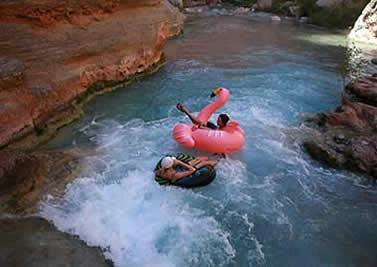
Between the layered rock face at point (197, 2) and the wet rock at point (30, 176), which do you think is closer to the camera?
the wet rock at point (30, 176)

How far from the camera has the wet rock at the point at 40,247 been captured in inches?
154

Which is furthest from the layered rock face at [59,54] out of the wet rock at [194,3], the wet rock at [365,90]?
the wet rock at [194,3]

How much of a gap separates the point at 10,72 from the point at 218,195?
3837mm

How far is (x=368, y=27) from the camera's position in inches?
681

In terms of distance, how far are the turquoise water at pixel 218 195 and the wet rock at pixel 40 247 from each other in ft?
0.60

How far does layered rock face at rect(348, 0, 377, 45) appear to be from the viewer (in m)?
17.0

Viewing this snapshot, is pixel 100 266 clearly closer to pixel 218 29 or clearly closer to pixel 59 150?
pixel 59 150

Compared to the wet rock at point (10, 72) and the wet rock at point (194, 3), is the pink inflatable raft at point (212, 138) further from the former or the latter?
the wet rock at point (194, 3)

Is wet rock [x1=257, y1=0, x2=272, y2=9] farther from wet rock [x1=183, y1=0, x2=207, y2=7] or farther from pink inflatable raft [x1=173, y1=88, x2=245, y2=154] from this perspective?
pink inflatable raft [x1=173, y1=88, x2=245, y2=154]

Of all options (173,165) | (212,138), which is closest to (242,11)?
(212,138)

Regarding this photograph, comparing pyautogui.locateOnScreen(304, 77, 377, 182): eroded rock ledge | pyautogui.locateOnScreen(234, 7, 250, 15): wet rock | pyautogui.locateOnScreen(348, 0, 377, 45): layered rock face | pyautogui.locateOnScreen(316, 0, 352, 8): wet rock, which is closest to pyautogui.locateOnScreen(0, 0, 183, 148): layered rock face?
pyautogui.locateOnScreen(304, 77, 377, 182): eroded rock ledge

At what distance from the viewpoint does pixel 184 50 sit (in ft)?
45.4

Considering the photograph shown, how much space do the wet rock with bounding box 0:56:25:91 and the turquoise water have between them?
3.86 ft

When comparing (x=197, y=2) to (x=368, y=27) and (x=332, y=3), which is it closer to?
(x=332, y=3)
